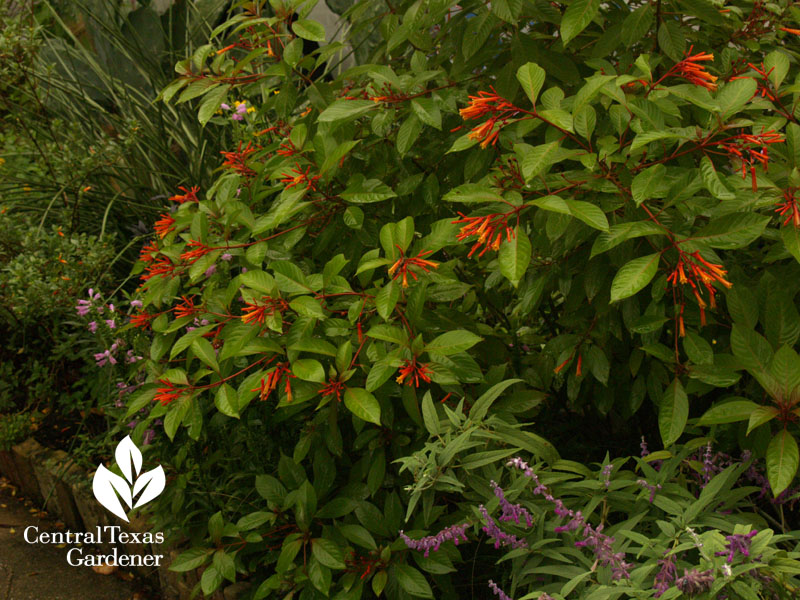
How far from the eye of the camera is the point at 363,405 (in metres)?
1.48

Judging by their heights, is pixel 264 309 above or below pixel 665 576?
above

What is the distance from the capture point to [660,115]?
1341 millimetres

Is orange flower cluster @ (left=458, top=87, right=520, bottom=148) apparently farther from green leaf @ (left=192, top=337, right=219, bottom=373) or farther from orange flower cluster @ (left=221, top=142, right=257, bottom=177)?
orange flower cluster @ (left=221, top=142, right=257, bottom=177)

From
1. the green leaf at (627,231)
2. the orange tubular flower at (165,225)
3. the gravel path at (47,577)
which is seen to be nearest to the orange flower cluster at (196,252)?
the orange tubular flower at (165,225)

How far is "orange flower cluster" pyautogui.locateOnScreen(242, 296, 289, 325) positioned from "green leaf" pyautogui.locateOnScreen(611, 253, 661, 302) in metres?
0.69

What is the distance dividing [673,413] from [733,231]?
1.28 feet

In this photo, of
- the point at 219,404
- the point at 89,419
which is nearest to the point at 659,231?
the point at 219,404

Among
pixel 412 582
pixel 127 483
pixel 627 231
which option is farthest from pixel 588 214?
pixel 127 483

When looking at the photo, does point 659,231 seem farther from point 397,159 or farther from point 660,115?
point 397,159

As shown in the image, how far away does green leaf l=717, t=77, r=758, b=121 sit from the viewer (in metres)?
1.25

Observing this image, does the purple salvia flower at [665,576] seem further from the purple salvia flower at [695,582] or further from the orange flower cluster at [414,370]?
the orange flower cluster at [414,370]

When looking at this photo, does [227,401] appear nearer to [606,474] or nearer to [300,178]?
[300,178]

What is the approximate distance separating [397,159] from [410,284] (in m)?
0.42

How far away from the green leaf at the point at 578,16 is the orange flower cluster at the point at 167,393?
1.11m
